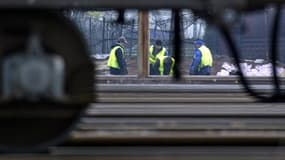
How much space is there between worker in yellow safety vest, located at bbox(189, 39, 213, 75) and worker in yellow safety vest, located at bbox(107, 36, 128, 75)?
1.54 meters

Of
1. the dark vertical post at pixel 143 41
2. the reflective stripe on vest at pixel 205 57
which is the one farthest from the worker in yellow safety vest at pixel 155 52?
the reflective stripe on vest at pixel 205 57

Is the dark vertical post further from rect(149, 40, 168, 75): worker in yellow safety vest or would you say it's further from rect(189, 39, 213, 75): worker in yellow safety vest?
rect(189, 39, 213, 75): worker in yellow safety vest

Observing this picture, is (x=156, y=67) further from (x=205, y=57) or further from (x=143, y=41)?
(x=143, y=41)

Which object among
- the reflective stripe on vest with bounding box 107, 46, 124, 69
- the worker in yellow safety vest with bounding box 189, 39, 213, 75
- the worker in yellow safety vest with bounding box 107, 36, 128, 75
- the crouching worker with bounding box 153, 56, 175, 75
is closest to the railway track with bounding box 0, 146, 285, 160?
the worker in yellow safety vest with bounding box 189, 39, 213, 75

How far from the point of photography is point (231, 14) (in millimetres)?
3637

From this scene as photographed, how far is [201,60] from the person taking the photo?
14.8 m

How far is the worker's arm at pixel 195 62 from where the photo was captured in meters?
13.9

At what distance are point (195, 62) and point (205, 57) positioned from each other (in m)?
0.62

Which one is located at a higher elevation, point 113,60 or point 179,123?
point 113,60

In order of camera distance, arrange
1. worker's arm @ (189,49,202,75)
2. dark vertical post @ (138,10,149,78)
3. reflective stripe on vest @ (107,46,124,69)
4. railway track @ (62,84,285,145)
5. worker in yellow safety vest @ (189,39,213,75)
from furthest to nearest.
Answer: worker's arm @ (189,49,202,75), reflective stripe on vest @ (107,46,124,69), worker in yellow safety vest @ (189,39,213,75), dark vertical post @ (138,10,149,78), railway track @ (62,84,285,145)

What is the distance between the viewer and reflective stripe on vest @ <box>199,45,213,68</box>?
13.6 meters

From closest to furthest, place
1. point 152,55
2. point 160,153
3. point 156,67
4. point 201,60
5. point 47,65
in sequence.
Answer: point 47,65 → point 160,153 → point 152,55 → point 156,67 → point 201,60

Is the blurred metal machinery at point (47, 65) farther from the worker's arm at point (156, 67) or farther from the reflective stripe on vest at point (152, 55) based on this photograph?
the worker's arm at point (156, 67)

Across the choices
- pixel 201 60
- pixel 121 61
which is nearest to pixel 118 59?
pixel 121 61
